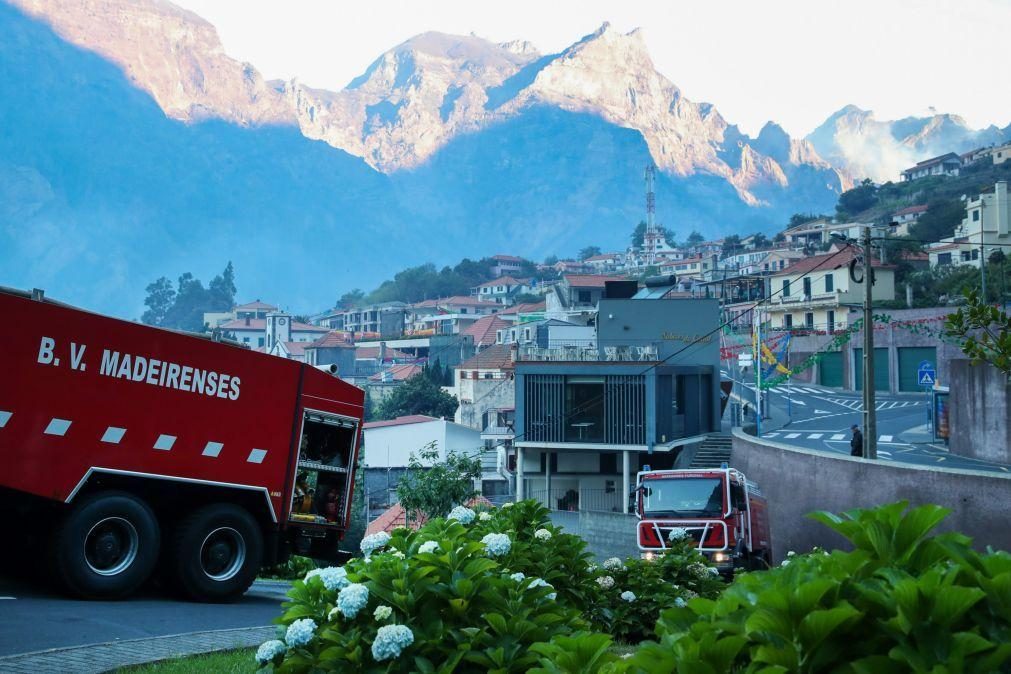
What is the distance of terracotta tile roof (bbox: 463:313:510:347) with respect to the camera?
11294cm

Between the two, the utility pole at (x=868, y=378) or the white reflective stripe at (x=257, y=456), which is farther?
the utility pole at (x=868, y=378)

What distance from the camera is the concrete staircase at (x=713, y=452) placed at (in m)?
37.0

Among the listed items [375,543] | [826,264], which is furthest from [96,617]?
[826,264]

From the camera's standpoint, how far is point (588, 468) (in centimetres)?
4131

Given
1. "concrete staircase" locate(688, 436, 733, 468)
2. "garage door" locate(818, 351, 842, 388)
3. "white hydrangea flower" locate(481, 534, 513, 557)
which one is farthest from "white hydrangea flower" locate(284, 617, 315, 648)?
"garage door" locate(818, 351, 842, 388)

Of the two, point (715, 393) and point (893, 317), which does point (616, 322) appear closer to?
point (715, 393)

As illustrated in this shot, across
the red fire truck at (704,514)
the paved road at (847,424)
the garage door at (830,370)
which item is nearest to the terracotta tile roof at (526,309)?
the garage door at (830,370)

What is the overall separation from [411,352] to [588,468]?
3706 inches

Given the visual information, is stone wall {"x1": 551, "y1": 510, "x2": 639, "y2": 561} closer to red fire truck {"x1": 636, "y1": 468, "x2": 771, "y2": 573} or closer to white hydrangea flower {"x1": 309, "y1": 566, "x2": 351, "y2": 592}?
red fire truck {"x1": 636, "y1": 468, "x2": 771, "y2": 573}

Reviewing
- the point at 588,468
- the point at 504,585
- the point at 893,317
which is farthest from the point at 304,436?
the point at 893,317

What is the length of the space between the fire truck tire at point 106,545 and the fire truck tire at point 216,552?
38 centimetres

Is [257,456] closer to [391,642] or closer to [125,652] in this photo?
[125,652]

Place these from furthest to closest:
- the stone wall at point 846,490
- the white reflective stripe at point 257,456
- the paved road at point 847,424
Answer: the paved road at point 847,424
the stone wall at point 846,490
the white reflective stripe at point 257,456

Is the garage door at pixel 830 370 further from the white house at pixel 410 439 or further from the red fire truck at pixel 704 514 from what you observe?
the red fire truck at pixel 704 514
